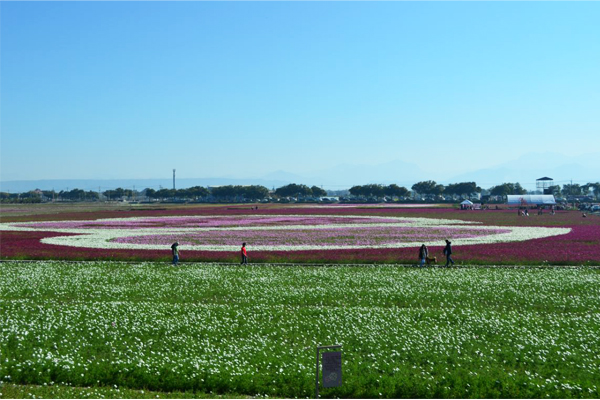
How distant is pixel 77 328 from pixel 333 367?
10525mm

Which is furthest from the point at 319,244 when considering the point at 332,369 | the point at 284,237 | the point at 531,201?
the point at 531,201

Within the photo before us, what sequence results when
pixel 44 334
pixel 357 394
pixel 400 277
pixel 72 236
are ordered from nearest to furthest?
pixel 357 394, pixel 44 334, pixel 400 277, pixel 72 236

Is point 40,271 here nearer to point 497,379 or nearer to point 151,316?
point 151,316

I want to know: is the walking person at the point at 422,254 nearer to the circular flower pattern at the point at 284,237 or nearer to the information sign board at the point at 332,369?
the circular flower pattern at the point at 284,237

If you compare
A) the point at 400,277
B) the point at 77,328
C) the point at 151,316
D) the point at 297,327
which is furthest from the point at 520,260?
the point at 77,328

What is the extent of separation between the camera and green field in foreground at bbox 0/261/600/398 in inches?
521

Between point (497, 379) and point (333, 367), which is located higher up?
point (333, 367)

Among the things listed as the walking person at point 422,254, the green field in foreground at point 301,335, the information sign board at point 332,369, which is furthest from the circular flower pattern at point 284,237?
the information sign board at point 332,369

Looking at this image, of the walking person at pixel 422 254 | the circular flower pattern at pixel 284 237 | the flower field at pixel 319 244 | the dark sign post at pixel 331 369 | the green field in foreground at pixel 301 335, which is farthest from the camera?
the circular flower pattern at pixel 284 237

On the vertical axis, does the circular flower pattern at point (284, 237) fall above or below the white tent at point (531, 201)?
below

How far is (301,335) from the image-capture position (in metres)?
17.0

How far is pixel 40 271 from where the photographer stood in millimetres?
31391

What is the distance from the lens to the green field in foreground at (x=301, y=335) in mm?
13227

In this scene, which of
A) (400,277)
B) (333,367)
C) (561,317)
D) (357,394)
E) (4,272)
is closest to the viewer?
(333,367)
